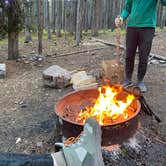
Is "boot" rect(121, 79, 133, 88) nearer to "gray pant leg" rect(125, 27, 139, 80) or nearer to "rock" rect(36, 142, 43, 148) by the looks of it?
"gray pant leg" rect(125, 27, 139, 80)

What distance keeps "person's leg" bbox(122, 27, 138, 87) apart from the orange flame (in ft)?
3.96

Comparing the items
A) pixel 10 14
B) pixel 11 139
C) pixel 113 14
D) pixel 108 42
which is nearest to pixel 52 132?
pixel 11 139

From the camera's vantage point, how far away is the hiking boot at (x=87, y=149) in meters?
2.24

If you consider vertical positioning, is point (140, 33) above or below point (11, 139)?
above

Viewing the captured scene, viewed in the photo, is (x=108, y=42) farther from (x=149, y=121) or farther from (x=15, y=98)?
(x=149, y=121)

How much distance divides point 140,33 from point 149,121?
4.16ft

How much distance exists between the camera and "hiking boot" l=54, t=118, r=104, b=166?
224 centimetres

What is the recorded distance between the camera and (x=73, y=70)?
5.57m

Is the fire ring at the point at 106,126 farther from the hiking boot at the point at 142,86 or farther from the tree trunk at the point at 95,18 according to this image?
the tree trunk at the point at 95,18

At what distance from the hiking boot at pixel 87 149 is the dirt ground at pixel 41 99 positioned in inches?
29.7

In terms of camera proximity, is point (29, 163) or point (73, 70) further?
point (73, 70)

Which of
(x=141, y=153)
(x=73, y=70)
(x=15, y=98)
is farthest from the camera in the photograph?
(x=73, y=70)

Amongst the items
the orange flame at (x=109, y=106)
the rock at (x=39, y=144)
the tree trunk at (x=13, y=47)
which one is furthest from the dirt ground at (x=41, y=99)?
the orange flame at (x=109, y=106)

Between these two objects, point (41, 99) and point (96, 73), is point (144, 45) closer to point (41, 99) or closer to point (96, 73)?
point (96, 73)
